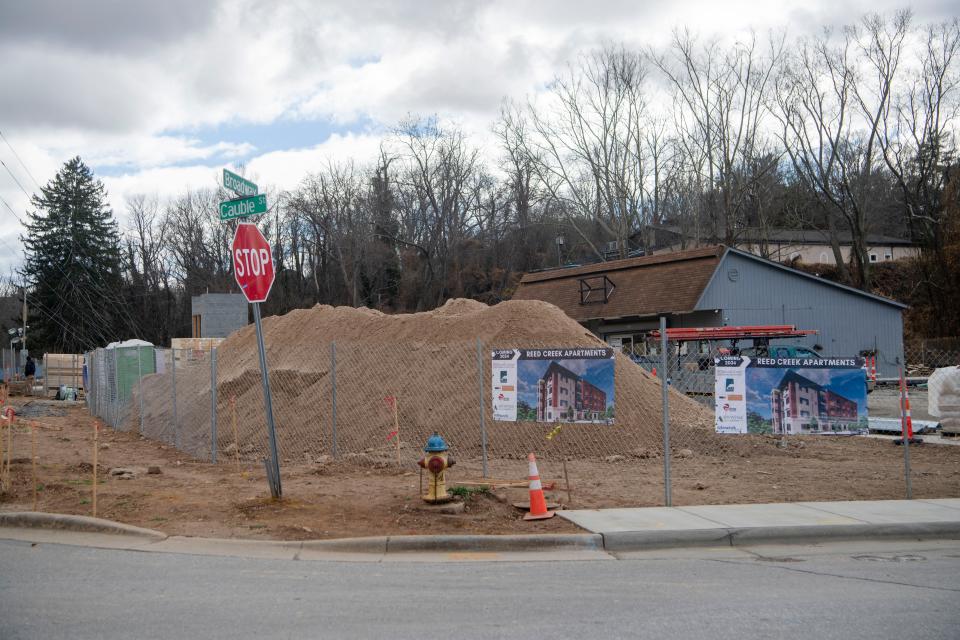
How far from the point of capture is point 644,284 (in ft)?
131

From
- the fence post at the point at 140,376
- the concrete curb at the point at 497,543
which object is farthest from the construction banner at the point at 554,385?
the fence post at the point at 140,376

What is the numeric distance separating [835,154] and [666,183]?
1018 cm

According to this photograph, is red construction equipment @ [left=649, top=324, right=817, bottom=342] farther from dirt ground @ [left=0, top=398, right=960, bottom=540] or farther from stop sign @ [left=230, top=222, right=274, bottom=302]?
stop sign @ [left=230, top=222, right=274, bottom=302]

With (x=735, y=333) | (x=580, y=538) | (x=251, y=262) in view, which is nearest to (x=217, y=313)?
(x=735, y=333)

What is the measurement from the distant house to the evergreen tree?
36.6 metres

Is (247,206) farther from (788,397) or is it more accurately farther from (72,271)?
(72,271)

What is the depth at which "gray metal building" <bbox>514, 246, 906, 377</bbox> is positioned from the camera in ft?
123

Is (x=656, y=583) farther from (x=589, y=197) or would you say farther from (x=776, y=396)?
(x=589, y=197)

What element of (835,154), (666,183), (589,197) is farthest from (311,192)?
(835,154)

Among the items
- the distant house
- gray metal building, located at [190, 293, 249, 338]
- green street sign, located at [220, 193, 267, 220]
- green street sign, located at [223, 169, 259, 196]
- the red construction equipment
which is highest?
the distant house

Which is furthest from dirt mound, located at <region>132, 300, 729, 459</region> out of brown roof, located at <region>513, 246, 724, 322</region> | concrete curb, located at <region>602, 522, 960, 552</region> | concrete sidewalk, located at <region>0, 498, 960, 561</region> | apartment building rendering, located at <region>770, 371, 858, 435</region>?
brown roof, located at <region>513, 246, 724, 322</region>

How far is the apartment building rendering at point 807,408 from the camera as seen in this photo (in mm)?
10438

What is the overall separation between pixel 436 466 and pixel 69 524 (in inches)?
157

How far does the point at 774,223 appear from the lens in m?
68.1
